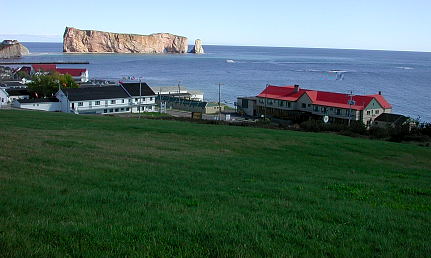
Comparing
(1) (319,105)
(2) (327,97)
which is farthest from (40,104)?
(2) (327,97)

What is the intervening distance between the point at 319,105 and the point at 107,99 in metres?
21.2

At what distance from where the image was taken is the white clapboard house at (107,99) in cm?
4444

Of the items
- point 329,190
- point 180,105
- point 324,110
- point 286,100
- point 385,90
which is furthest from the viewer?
point 385,90

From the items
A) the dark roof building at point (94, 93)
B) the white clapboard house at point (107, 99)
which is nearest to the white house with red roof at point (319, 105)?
the white clapboard house at point (107, 99)

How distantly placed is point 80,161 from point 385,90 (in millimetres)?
72091

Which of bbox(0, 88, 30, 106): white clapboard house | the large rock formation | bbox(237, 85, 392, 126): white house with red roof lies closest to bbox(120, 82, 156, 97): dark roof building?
bbox(237, 85, 392, 126): white house with red roof

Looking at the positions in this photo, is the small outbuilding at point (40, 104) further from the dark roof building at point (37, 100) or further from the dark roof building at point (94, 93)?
the dark roof building at point (94, 93)

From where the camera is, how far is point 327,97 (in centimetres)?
4506

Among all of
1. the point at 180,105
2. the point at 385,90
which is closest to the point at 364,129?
the point at 180,105

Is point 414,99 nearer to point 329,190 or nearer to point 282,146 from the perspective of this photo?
point 282,146

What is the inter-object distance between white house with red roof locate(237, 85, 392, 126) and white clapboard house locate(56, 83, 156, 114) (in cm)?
1086

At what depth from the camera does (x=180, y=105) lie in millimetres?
53844

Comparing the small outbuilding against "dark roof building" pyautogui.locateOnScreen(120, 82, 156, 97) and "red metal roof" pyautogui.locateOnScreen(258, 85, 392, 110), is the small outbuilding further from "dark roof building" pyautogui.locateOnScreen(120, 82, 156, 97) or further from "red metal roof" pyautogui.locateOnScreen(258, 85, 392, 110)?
"red metal roof" pyautogui.locateOnScreen(258, 85, 392, 110)

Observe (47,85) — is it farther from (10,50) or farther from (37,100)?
(10,50)
